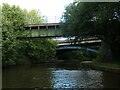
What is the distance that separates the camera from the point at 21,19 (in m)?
66.1

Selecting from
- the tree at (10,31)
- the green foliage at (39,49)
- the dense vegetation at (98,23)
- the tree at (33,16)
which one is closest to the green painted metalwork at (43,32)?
the tree at (10,31)

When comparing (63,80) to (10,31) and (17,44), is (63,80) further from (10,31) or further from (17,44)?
(17,44)

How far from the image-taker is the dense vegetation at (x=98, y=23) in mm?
40763

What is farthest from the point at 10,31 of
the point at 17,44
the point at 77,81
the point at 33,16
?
the point at 33,16

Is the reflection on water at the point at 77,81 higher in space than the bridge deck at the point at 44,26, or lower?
lower

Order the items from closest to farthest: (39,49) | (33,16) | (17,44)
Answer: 1. (17,44)
2. (39,49)
3. (33,16)

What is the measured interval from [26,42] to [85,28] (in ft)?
81.9

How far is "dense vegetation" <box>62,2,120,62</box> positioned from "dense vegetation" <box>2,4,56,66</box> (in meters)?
9.17

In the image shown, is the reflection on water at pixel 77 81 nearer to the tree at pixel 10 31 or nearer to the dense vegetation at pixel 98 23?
the dense vegetation at pixel 98 23

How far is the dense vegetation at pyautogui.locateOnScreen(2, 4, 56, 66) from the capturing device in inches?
2066

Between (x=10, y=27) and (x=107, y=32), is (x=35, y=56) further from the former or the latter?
(x=107, y=32)

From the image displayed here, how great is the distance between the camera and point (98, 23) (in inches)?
1694

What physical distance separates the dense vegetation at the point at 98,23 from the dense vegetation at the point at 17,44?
9.17m

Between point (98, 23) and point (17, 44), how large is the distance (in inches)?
867
